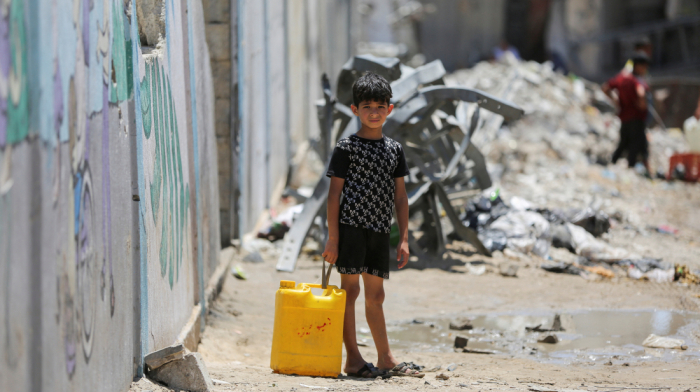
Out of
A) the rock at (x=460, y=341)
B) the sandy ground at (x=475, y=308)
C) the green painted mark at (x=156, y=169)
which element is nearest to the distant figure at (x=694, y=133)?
the sandy ground at (x=475, y=308)

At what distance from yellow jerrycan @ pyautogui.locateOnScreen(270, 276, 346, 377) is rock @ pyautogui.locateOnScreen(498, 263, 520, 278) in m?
2.96

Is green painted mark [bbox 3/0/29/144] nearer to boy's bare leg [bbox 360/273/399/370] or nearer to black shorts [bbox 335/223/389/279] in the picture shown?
black shorts [bbox 335/223/389/279]

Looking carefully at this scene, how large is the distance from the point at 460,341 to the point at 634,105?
24.2 ft

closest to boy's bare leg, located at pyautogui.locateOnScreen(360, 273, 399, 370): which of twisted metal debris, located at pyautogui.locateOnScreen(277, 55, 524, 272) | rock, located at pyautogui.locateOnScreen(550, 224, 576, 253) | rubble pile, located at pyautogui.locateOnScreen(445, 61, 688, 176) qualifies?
twisted metal debris, located at pyautogui.locateOnScreen(277, 55, 524, 272)

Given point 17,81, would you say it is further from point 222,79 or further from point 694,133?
point 694,133

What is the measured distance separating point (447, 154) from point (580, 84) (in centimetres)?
1124

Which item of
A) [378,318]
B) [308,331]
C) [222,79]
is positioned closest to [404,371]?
[378,318]

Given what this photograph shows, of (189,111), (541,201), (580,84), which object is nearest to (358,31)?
(580,84)

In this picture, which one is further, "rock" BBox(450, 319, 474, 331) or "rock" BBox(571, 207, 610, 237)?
"rock" BBox(571, 207, 610, 237)

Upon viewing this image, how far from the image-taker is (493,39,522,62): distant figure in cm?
2143

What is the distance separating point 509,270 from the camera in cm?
589

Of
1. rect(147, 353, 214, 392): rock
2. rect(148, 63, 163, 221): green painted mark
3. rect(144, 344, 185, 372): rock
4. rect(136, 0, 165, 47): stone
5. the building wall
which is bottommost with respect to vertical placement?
rect(147, 353, 214, 392): rock

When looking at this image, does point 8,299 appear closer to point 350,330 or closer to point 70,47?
point 70,47

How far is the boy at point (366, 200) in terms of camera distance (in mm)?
3197
